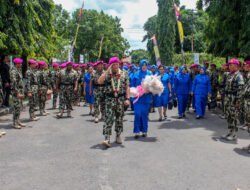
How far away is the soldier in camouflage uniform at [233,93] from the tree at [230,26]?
3213mm

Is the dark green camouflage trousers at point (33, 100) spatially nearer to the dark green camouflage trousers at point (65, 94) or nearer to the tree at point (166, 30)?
the dark green camouflage trousers at point (65, 94)

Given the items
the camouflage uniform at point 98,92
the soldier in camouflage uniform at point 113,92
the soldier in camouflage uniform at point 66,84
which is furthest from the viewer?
the soldier in camouflage uniform at point 66,84

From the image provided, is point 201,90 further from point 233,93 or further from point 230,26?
point 233,93

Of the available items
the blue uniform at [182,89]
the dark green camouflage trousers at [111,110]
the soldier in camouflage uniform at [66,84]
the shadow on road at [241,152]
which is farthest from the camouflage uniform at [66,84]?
the shadow on road at [241,152]

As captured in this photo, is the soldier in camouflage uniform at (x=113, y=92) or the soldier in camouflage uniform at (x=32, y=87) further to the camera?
the soldier in camouflage uniform at (x=32, y=87)

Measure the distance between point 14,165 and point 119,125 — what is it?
2.63 m

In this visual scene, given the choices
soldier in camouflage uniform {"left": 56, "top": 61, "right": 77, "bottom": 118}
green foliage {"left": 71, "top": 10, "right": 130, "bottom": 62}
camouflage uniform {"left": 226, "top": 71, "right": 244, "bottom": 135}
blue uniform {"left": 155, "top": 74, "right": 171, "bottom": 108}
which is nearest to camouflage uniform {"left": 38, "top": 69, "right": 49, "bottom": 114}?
soldier in camouflage uniform {"left": 56, "top": 61, "right": 77, "bottom": 118}

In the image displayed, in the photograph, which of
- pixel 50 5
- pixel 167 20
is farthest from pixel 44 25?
pixel 167 20

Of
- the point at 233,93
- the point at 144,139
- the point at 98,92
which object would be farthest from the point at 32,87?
the point at 233,93

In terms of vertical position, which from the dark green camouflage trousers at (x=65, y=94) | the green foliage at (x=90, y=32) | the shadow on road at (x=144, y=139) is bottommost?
the shadow on road at (x=144, y=139)

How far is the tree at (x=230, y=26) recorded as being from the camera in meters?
10.3

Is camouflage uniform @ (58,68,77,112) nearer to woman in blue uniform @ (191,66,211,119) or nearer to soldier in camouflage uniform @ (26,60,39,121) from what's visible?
soldier in camouflage uniform @ (26,60,39,121)

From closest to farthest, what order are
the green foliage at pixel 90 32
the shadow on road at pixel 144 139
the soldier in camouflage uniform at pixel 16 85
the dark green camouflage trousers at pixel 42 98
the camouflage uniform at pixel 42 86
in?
1. the shadow on road at pixel 144 139
2. the soldier in camouflage uniform at pixel 16 85
3. the camouflage uniform at pixel 42 86
4. the dark green camouflage trousers at pixel 42 98
5. the green foliage at pixel 90 32

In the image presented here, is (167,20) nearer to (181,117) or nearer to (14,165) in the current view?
(181,117)
